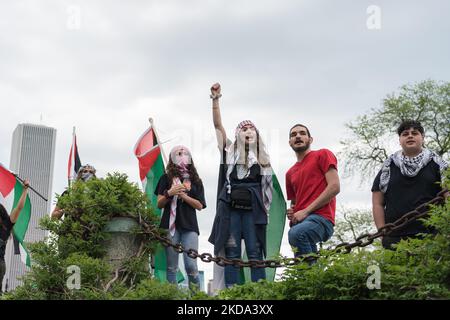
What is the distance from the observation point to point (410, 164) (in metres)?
5.09

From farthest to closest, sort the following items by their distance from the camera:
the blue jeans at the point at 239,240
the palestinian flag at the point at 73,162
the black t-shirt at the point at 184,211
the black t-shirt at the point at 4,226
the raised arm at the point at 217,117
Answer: the palestinian flag at the point at 73,162 < the black t-shirt at the point at 4,226 < the raised arm at the point at 217,117 < the black t-shirt at the point at 184,211 < the blue jeans at the point at 239,240

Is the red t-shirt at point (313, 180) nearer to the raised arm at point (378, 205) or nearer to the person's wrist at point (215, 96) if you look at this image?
the raised arm at point (378, 205)

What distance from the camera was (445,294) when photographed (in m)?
2.94

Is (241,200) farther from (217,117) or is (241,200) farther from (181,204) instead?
(217,117)

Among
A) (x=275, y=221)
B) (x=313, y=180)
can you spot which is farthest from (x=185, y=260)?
(x=313, y=180)

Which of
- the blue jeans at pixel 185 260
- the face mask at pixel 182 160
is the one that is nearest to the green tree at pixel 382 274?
the blue jeans at pixel 185 260

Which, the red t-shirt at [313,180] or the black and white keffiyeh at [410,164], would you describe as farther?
the red t-shirt at [313,180]

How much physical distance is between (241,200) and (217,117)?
41.9 inches

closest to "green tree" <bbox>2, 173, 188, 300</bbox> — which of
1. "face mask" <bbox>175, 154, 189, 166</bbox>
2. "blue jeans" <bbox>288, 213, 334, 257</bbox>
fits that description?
"blue jeans" <bbox>288, 213, 334, 257</bbox>

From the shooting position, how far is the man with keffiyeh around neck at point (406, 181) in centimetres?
493

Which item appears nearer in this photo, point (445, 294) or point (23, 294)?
point (445, 294)
